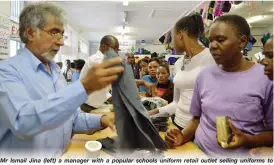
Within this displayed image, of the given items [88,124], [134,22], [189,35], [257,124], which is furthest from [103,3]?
[257,124]

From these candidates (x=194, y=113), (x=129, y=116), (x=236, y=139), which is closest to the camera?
(x=129, y=116)

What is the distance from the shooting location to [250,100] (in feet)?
3.29

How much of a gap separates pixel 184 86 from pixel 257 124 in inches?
24.6

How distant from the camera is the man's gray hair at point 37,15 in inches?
40.1

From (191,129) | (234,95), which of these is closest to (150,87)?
(191,129)

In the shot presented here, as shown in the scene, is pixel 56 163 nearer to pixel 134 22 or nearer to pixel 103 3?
pixel 103 3

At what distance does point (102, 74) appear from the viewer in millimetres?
717

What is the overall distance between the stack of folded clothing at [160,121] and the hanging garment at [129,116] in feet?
2.67

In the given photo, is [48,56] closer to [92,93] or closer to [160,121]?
[92,93]

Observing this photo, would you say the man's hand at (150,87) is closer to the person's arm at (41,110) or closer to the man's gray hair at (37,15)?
the man's gray hair at (37,15)

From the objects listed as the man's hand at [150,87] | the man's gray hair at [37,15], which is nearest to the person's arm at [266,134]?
the man's gray hair at [37,15]

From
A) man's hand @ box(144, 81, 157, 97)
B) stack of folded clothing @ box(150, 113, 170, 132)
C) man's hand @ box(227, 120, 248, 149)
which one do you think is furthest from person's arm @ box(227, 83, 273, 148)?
man's hand @ box(144, 81, 157, 97)

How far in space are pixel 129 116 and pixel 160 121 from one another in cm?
96

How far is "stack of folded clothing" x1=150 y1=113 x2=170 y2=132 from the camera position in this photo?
170 centimetres
